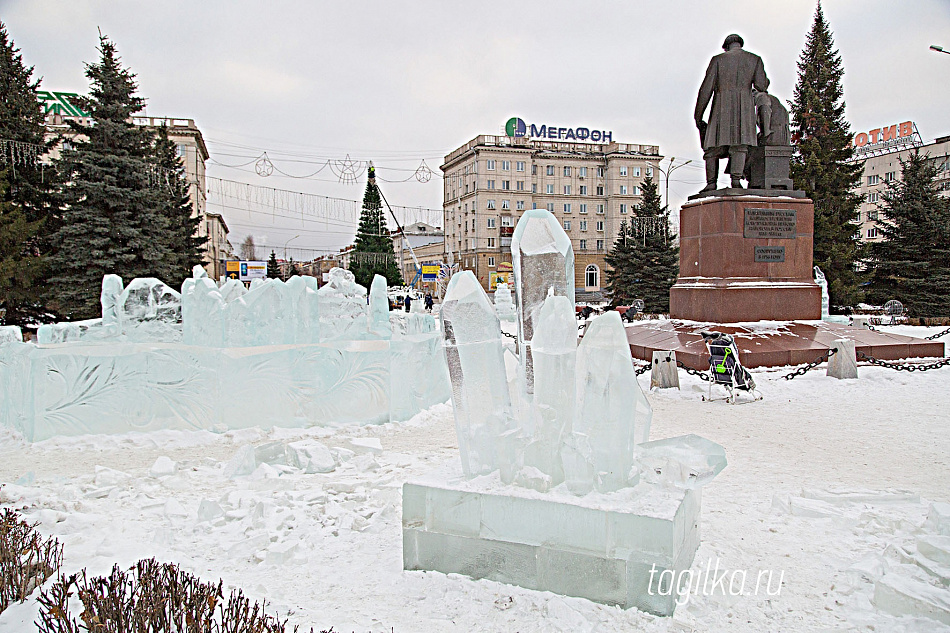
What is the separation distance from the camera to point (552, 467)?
3027 mm

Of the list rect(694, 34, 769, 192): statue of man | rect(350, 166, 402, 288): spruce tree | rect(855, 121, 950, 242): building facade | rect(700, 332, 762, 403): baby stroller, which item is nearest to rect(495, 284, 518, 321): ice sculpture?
rect(694, 34, 769, 192): statue of man

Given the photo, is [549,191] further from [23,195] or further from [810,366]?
[810,366]

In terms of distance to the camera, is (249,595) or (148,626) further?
(249,595)

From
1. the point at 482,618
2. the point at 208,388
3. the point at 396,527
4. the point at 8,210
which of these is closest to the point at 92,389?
the point at 208,388

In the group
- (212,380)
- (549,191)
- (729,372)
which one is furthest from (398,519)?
(549,191)

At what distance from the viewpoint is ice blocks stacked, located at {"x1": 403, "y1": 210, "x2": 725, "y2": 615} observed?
268cm

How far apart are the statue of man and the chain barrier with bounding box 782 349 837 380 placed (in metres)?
4.34

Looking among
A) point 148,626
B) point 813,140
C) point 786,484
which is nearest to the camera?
point 148,626

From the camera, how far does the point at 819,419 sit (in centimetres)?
671

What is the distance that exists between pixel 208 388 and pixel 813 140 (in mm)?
27707

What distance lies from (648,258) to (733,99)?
17149mm

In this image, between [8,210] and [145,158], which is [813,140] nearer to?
[145,158]

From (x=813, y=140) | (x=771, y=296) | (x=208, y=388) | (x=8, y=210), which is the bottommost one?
(x=208, y=388)

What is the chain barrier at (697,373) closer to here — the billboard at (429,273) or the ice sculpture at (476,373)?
the ice sculpture at (476,373)
